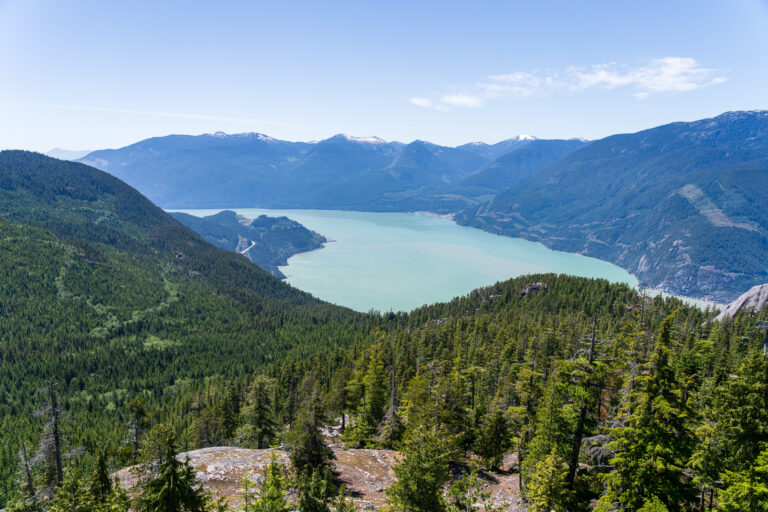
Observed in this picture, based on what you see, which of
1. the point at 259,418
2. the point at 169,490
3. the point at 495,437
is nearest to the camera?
the point at 169,490

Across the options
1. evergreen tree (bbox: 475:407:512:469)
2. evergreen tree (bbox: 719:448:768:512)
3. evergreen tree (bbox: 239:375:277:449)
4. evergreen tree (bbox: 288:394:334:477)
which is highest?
evergreen tree (bbox: 719:448:768:512)

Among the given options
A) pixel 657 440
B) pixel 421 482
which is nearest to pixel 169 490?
pixel 421 482

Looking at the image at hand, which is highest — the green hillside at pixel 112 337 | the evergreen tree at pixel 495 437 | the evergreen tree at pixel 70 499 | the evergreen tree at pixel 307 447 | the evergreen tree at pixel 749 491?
the evergreen tree at pixel 749 491

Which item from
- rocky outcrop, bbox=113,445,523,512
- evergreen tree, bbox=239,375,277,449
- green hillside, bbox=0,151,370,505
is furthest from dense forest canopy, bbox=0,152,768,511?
rocky outcrop, bbox=113,445,523,512

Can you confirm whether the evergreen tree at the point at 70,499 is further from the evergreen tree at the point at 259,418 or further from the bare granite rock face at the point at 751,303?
the bare granite rock face at the point at 751,303

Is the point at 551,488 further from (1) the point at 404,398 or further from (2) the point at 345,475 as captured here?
(1) the point at 404,398

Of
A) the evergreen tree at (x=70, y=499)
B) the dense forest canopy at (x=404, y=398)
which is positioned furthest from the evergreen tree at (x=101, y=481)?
the evergreen tree at (x=70, y=499)

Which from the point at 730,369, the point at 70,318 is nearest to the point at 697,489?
the point at 730,369

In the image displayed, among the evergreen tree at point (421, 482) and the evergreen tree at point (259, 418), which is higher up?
the evergreen tree at point (421, 482)

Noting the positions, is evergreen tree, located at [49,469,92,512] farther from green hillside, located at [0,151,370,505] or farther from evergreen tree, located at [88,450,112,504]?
green hillside, located at [0,151,370,505]

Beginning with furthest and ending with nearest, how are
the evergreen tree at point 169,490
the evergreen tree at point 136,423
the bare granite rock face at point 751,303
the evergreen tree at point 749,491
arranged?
the bare granite rock face at point 751,303
the evergreen tree at point 136,423
the evergreen tree at point 169,490
the evergreen tree at point 749,491

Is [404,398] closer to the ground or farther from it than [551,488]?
closer to the ground

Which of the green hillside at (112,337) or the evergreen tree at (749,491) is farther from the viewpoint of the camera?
the green hillside at (112,337)
